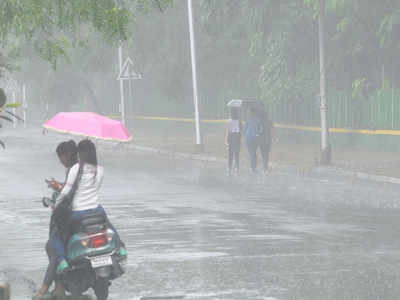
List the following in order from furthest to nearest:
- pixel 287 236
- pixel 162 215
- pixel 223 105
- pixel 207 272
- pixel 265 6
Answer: pixel 223 105 < pixel 265 6 < pixel 162 215 < pixel 287 236 < pixel 207 272

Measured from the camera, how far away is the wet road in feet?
31.4

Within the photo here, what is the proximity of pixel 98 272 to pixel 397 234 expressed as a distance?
5721 millimetres

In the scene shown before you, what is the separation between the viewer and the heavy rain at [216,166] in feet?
29.8

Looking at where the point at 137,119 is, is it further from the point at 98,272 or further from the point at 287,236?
the point at 98,272

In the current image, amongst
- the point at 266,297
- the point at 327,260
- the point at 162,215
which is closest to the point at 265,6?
the point at 162,215

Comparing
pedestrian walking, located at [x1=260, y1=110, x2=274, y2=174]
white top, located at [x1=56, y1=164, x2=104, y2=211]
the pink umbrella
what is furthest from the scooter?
pedestrian walking, located at [x1=260, y1=110, x2=274, y2=174]

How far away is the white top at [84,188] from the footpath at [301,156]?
43.8 ft

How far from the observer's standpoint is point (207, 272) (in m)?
10.2

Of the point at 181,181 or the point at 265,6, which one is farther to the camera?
the point at 265,6

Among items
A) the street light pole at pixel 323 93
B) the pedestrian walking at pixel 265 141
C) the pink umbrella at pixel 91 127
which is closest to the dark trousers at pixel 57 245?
the pink umbrella at pixel 91 127

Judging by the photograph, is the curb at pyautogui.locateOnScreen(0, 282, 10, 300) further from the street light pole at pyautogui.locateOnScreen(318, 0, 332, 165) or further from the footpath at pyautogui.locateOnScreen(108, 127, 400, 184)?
the street light pole at pyautogui.locateOnScreen(318, 0, 332, 165)

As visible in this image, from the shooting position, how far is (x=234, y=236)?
42.5 ft

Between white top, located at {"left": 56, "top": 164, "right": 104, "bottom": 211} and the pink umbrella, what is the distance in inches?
27.4

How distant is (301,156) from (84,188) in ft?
66.8
